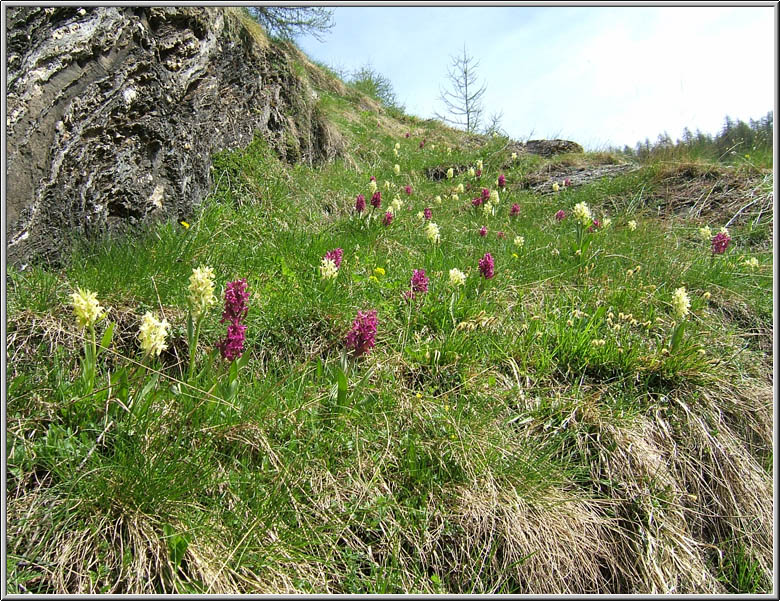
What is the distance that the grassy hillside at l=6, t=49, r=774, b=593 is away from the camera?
1.47 m

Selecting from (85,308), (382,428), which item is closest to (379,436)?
(382,428)

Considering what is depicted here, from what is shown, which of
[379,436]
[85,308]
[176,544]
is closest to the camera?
[176,544]

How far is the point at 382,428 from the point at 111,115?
2.71 meters

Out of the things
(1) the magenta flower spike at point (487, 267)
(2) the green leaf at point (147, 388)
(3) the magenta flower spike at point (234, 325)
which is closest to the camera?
(2) the green leaf at point (147, 388)

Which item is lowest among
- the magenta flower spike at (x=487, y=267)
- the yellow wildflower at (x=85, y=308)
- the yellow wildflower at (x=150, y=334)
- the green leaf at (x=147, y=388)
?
the green leaf at (x=147, y=388)

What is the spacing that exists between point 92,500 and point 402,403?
125cm

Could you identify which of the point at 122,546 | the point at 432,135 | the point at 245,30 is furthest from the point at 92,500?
the point at 432,135

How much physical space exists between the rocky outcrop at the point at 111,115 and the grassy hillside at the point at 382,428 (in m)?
0.24

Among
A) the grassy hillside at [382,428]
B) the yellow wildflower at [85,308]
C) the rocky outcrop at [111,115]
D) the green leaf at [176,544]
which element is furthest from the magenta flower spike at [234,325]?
the rocky outcrop at [111,115]

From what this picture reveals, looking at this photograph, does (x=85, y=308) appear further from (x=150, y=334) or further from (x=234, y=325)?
(x=234, y=325)

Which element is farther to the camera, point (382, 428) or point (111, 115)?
point (111, 115)

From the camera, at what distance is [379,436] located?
1.96 metres

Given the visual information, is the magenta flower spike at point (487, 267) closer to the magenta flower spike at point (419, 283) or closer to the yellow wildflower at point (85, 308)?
the magenta flower spike at point (419, 283)

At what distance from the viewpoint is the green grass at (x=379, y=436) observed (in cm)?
147
